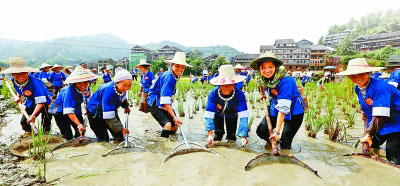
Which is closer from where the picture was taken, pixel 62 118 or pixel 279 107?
pixel 279 107

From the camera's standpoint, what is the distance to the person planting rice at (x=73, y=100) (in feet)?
10.2

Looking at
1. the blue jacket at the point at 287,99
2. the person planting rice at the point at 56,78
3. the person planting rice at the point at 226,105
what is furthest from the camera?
the person planting rice at the point at 56,78

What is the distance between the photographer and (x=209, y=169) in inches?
90.7

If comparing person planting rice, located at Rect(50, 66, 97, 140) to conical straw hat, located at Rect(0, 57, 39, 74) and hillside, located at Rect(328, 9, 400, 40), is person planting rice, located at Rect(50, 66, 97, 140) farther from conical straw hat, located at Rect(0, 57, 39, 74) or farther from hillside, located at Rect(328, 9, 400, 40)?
hillside, located at Rect(328, 9, 400, 40)

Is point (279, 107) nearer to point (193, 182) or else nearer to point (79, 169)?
point (193, 182)

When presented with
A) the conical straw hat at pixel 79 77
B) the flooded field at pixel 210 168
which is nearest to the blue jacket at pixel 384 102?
the flooded field at pixel 210 168

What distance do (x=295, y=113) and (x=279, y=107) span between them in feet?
1.24

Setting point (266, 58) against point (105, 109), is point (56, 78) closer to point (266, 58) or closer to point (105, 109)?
point (105, 109)

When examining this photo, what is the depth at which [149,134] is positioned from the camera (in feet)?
13.2

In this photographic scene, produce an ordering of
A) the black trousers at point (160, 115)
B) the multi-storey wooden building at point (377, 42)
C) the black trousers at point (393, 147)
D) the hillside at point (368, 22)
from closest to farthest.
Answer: the black trousers at point (393, 147) < the black trousers at point (160, 115) < the multi-storey wooden building at point (377, 42) < the hillside at point (368, 22)

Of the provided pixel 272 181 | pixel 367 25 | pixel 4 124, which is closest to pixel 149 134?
pixel 272 181

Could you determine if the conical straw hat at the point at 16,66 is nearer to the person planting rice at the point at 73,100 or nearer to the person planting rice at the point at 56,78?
the person planting rice at the point at 73,100

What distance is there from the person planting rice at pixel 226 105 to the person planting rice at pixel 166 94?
51 centimetres

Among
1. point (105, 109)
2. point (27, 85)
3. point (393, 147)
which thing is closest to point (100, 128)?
point (105, 109)
